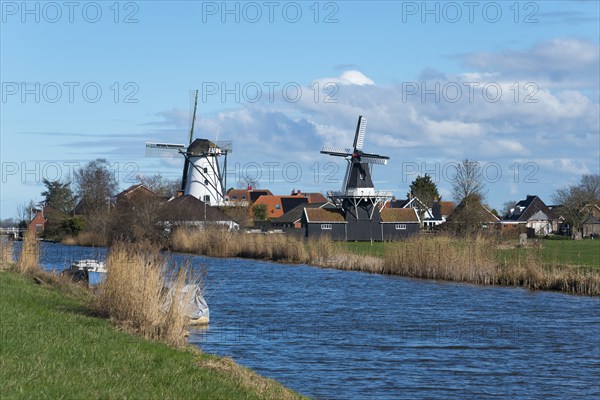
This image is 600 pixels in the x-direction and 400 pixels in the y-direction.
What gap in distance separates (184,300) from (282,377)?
2271 mm

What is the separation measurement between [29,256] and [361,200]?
5010 cm

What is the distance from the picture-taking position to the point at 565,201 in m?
94.2

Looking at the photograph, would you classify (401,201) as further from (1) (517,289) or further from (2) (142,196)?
(1) (517,289)

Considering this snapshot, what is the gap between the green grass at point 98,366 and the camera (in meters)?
9.15

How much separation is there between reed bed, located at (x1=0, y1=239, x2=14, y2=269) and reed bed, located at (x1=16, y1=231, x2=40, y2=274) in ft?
2.96

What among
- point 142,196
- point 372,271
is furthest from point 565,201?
point 372,271

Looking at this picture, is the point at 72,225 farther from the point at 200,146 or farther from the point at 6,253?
the point at 6,253

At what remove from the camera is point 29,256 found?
27.7 metres

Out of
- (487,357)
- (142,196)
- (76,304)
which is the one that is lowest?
(487,357)

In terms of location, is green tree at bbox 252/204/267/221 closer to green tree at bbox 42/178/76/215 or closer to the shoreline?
green tree at bbox 42/178/76/215

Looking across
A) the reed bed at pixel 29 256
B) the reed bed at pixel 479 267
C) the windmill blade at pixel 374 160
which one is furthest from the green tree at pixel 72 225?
the reed bed at pixel 29 256

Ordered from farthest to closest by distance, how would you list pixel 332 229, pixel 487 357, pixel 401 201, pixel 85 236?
pixel 401 201 → pixel 332 229 → pixel 85 236 → pixel 487 357

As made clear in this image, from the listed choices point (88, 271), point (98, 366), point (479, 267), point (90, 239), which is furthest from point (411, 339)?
point (90, 239)

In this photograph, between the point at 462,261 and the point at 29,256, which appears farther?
the point at 462,261
